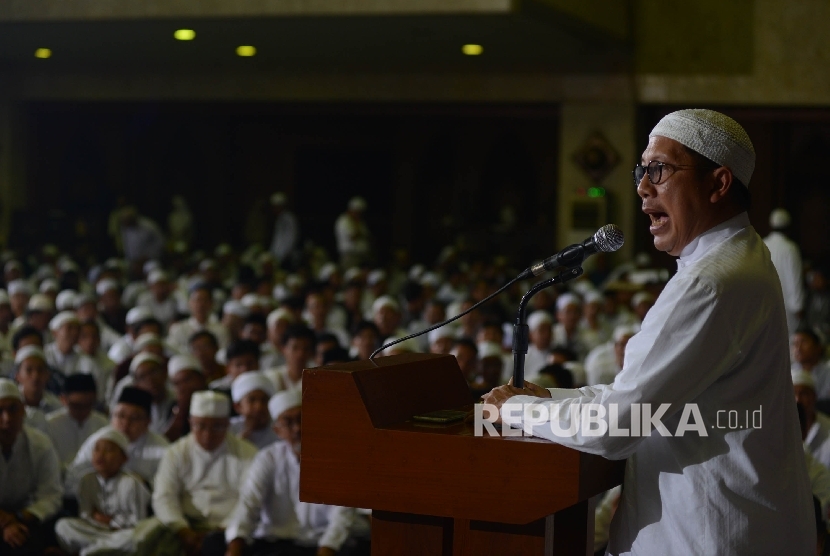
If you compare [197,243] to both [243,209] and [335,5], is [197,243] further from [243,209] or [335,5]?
[335,5]

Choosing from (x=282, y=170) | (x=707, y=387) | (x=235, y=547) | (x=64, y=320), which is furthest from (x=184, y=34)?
(x=707, y=387)

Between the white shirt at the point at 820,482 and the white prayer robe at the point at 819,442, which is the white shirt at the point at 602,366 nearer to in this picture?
the white prayer robe at the point at 819,442

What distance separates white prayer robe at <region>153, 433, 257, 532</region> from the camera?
552 cm

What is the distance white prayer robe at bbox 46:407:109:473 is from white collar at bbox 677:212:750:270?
515 centimetres

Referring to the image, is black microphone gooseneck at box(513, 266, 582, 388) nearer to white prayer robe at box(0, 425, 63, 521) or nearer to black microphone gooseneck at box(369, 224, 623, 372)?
black microphone gooseneck at box(369, 224, 623, 372)

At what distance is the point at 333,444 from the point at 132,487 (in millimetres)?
3687

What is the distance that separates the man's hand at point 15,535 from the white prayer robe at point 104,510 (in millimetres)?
152

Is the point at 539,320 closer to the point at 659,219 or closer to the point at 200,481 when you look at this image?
the point at 200,481

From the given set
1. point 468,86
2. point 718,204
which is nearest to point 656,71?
point 468,86

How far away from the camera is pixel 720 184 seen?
195 cm

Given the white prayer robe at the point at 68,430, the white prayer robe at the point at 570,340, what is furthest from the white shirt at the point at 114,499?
the white prayer robe at the point at 570,340

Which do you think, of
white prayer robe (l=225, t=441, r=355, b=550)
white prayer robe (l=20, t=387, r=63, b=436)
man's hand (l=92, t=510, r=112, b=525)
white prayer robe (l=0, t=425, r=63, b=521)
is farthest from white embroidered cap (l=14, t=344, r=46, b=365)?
white prayer robe (l=225, t=441, r=355, b=550)

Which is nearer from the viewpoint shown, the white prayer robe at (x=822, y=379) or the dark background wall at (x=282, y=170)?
the white prayer robe at (x=822, y=379)

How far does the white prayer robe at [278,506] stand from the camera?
5.13 meters
